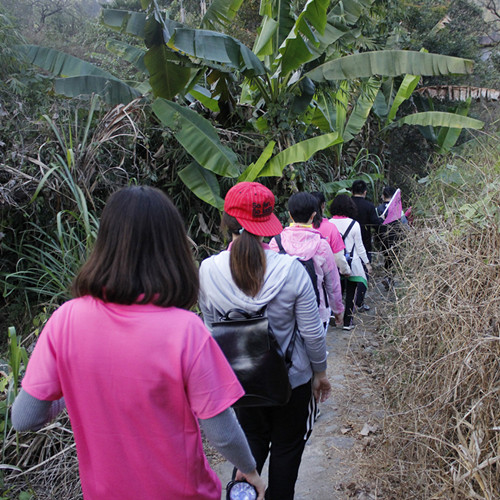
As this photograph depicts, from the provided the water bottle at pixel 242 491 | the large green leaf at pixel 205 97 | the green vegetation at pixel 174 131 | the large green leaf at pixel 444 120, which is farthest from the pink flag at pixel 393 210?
the water bottle at pixel 242 491

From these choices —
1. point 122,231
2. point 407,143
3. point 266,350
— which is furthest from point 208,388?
point 407,143

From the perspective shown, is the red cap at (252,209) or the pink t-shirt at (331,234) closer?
the red cap at (252,209)

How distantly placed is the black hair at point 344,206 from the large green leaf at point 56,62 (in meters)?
3.72

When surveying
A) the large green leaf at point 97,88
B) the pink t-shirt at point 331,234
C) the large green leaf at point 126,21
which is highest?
the large green leaf at point 126,21

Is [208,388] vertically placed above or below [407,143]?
above

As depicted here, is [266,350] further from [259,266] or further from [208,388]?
[208,388]

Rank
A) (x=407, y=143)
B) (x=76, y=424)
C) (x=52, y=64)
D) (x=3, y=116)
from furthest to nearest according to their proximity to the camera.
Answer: (x=407, y=143), (x=52, y=64), (x=3, y=116), (x=76, y=424)

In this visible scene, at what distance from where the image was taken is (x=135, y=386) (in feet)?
4.86

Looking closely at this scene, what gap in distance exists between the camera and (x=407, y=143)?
13922 mm

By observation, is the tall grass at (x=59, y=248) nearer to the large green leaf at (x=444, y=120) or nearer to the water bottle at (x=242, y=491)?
the water bottle at (x=242, y=491)

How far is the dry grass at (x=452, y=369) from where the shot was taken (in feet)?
7.00

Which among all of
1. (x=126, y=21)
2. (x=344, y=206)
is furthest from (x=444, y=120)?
(x=126, y=21)

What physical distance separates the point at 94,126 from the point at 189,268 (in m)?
5.53

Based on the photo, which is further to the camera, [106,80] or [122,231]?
[106,80]
